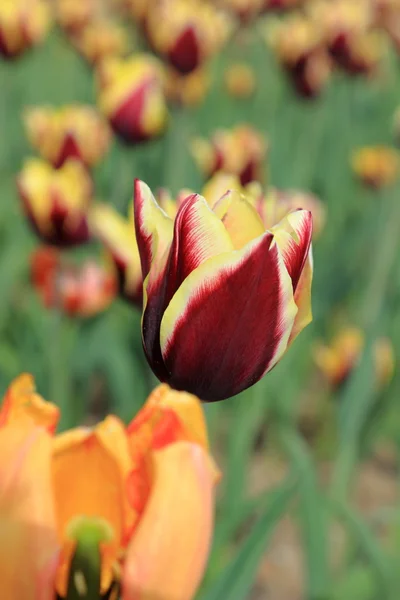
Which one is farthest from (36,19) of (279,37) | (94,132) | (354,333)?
(354,333)

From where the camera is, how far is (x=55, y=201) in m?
0.95

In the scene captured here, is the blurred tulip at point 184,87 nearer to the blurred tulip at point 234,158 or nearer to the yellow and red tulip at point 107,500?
the blurred tulip at point 234,158

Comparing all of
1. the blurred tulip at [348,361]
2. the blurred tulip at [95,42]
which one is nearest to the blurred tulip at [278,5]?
the blurred tulip at [95,42]

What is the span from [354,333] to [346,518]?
699mm

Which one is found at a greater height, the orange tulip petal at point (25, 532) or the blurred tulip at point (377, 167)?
the orange tulip petal at point (25, 532)

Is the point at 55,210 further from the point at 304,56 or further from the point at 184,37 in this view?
the point at 304,56

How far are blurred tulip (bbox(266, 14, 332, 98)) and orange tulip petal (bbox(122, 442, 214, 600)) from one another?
1508mm

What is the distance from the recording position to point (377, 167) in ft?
6.25

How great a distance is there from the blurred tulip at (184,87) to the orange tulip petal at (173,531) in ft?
3.99

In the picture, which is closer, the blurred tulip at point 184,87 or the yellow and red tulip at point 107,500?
the yellow and red tulip at point 107,500

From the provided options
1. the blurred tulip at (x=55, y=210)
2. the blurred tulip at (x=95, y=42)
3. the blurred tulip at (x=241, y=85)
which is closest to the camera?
the blurred tulip at (x=55, y=210)

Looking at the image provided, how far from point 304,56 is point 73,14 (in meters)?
1.07

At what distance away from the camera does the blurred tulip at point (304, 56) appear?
168 cm

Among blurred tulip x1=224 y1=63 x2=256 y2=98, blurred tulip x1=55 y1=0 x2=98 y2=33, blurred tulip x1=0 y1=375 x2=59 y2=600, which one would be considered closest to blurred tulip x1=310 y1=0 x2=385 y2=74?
blurred tulip x1=224 y1=63 x2=256 y2=98
